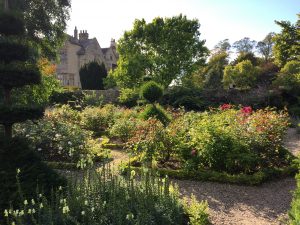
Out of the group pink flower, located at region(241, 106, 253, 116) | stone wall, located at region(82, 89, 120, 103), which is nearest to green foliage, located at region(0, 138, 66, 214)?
pink flower, located at region(241, 106, 253, 116)

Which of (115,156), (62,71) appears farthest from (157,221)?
(62,71)

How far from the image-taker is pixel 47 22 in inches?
576

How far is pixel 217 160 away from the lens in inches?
291

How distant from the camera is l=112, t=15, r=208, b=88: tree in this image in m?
28.0

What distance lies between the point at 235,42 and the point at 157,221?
2344 inches

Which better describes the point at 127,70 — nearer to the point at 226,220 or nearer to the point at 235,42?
the point at 226,220

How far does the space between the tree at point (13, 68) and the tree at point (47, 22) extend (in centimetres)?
836

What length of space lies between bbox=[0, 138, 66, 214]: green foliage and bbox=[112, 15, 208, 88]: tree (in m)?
22.9

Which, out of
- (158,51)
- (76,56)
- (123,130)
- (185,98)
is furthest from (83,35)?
(123,130)

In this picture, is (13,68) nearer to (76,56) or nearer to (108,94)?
(108,94)

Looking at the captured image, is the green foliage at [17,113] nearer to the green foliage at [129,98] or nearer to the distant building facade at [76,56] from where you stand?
the green foliage at [129,98]

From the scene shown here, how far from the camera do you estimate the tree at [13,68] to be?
564 cm

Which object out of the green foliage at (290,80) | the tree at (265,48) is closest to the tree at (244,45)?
the tree at (265,48)

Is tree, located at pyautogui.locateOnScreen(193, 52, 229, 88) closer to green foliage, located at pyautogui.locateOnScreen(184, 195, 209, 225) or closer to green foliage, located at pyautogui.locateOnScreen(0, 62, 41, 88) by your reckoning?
green foliage, located at pyautogui.locateOnScreen(0, 62, 41, 88)
